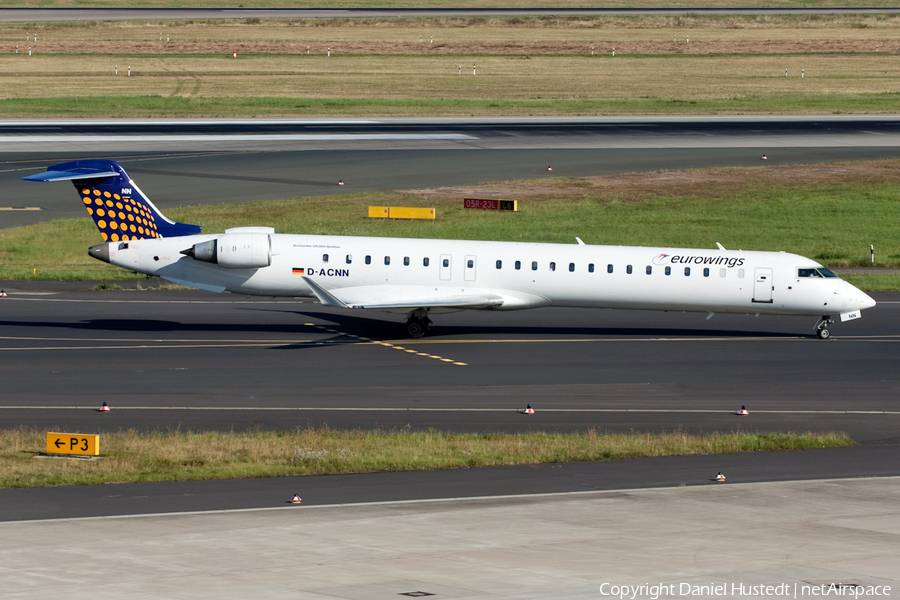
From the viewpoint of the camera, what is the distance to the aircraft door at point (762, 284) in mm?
39531

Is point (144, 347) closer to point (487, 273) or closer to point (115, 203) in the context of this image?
point (115, 203)

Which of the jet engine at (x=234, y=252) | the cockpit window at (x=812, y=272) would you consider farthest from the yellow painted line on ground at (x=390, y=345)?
the cockpit window at (x=812, y=272)

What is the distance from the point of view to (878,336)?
40469mm

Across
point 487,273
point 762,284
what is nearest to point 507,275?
point 487,273

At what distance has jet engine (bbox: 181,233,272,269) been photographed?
38938mm

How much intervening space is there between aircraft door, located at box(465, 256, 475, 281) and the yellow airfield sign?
56.1ft

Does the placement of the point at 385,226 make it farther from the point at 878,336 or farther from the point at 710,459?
the point at 710,459

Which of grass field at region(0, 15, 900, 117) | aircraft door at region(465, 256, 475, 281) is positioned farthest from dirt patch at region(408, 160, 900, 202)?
aircraft door at region(465, 256, 475, 281)

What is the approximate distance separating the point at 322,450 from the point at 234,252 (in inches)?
586

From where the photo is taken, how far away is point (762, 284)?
39531mm

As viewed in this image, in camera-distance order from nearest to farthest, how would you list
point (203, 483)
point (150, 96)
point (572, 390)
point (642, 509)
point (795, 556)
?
point (795, 556) → point (642, 509) → point (203, 483) → point (572, 390) → point (150, 96)

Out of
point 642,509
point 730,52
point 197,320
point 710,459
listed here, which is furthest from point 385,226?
point 730,52

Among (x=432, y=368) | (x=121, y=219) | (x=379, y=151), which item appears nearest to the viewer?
(x=432, y=368)

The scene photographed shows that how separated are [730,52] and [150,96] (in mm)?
63281
